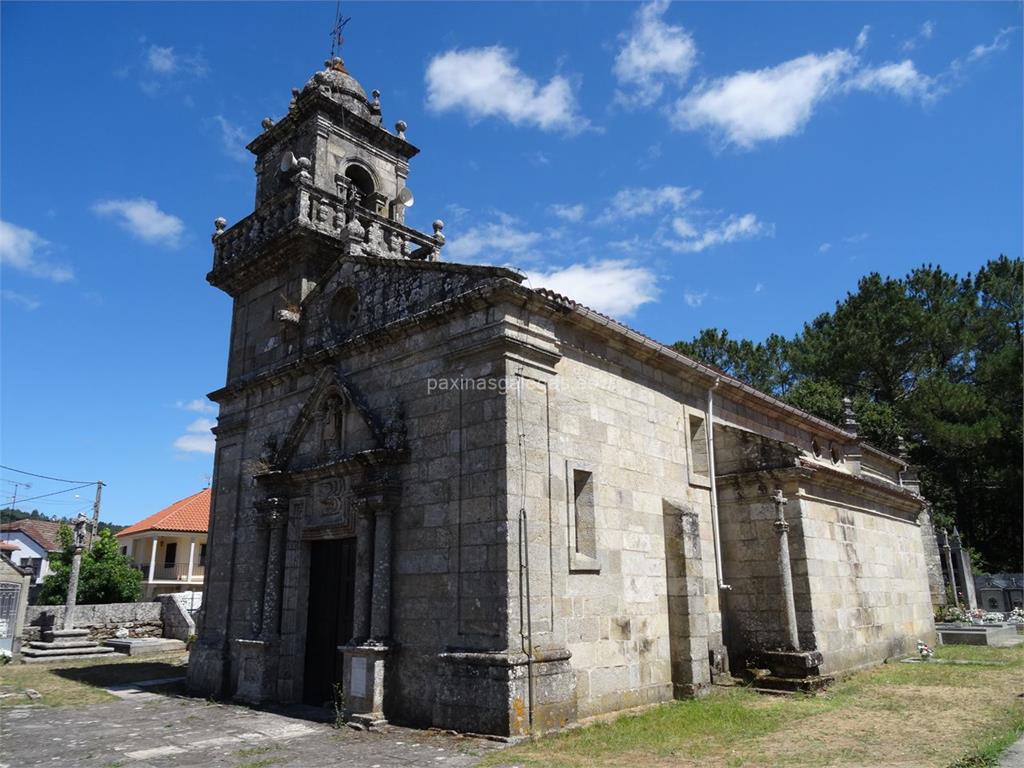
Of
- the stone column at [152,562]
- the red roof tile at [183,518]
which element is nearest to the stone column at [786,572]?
the red roof tile at [183,518]

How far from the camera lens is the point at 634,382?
37.2 feet

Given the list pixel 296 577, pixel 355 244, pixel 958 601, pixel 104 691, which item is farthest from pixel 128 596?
pixel 958 601

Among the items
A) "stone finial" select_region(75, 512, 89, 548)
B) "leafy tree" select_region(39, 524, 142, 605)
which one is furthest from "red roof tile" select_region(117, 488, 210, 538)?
"stone finial" select_region(75, 512, 89, 548)

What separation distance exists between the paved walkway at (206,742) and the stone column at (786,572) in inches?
233

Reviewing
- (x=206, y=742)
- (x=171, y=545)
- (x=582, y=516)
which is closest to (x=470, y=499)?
(x=582, y=516)

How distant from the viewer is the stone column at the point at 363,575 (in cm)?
960

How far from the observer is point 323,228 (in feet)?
43.3

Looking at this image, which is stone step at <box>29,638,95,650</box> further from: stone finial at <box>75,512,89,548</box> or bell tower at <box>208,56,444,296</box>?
bell tower at <box>208,56,444,296</box>

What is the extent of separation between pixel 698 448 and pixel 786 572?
2.48m

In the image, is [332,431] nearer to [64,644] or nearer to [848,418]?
[64,644]

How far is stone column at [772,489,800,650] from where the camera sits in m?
11.2

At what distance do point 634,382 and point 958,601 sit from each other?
21988mm

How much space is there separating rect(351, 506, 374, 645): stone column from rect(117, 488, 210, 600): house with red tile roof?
28.0 metres

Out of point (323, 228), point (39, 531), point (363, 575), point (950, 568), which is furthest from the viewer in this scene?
point (39, 531)
